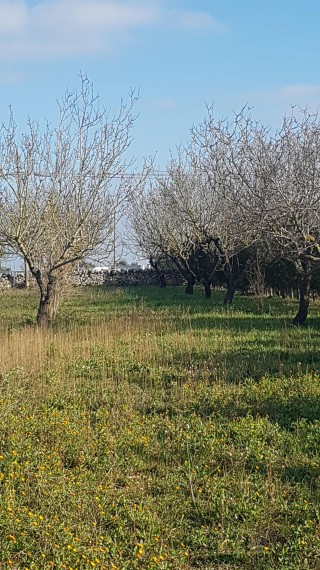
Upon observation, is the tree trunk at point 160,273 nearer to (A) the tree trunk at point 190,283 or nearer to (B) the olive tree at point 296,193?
(A) the tree trunk at point 190,283

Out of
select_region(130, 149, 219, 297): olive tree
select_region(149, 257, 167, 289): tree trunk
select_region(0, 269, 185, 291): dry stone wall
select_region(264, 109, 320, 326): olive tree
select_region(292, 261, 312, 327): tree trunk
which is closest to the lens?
select_region(264, 109, 320, 326): olive tree

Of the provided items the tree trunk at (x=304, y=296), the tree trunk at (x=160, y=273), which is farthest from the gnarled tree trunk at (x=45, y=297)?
the tree trunk at (x=160, y=273)

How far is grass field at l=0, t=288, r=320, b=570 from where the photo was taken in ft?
13.2

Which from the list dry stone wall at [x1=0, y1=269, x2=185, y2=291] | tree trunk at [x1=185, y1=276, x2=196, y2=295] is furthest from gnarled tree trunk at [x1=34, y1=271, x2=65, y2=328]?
dry stone wall at [x1=0, y1=269, x2=185, y2=291]

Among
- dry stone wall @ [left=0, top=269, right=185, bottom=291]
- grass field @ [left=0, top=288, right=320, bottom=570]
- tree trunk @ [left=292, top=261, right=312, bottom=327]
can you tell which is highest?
dry stone wall @ [left=0, top=269, right=185, bottom=291]

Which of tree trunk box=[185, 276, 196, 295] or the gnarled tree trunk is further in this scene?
tree trunk box=[185, 276, 196, 295]

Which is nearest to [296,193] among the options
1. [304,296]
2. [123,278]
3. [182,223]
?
[304,296]

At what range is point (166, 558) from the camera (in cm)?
389

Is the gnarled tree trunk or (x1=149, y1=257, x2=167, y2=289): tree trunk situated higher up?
(x1=149, y1=257, x2=167, y2=289): tree trunk

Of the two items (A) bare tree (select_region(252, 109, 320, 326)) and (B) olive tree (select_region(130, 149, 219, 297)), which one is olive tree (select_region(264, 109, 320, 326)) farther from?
(B) olive tree (select_region(130, 149, 219, 297))

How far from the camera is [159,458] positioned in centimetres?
563

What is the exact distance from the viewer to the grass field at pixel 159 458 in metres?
4.02

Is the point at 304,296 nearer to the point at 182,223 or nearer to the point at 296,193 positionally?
the point at 296,193

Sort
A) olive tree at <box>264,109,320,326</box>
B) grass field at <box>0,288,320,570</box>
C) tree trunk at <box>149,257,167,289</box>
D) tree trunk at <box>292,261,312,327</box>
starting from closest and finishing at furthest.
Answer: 1. grass field at <box>0,288,320,570</box>
2. olive tree at <box>264,109,320,326</box>
3. tree trunk at <box>292,261,312,327</box>
4. tree trunk at <box>149,257,167,289</box>
